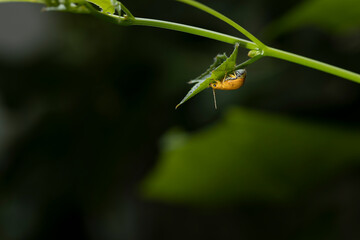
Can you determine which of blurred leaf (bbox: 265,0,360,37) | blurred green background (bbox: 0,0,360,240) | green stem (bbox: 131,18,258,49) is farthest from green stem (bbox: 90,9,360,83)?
blurred green background (bbox: 0,0,360,240)

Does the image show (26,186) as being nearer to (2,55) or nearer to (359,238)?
(2,55)

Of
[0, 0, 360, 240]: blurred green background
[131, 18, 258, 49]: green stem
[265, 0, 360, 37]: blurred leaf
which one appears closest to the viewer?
[131, 18, 258, 49]: green stem

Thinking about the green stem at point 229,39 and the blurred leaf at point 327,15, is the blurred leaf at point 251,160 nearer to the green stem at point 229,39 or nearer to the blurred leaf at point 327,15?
the blurred leaf at point 327,15

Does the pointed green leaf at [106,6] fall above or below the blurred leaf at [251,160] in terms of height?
above

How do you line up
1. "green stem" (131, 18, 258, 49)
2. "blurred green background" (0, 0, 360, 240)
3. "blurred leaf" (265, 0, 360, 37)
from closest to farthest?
"green stem" (131, 18, 258, 49), "blurred leaf" (265, 0, 360, 37), "blurred green background" (0, 0, 360, 240)

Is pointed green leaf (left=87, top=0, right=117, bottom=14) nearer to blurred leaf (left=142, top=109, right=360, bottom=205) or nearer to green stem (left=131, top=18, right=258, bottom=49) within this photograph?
green stem (left=131, top=18, right=258, bottom=49)

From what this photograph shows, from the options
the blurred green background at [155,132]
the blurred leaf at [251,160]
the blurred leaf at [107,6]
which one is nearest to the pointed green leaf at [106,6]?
the blurred leaf at [107,6]

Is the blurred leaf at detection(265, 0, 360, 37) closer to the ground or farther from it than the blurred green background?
farther from it

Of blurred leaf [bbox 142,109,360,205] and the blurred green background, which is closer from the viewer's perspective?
blurred leaf [bbox 142,109,360,205]

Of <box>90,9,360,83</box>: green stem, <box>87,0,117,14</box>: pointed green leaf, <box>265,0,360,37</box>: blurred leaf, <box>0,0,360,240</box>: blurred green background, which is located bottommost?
→ <box>0,0,360,240</box>: blurred green background
